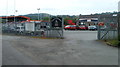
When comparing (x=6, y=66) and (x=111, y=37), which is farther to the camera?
(x=111, y=37)

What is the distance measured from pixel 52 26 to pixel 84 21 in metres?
43.2

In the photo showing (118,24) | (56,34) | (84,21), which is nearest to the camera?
(118,24)

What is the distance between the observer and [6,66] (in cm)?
720

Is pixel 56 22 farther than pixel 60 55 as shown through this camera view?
Yes

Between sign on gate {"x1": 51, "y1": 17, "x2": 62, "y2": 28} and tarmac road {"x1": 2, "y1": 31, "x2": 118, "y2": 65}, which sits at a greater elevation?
sign on gate {"x1": 51, "y1": 17, "x2": 62, "y2": 28}

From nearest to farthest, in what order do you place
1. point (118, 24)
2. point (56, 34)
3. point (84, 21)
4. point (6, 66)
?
1. point (6, 66)
2. point (118, 24)
3. point (56, 34)
4. point (84, 21)

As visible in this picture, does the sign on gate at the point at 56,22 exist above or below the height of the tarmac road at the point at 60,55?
above

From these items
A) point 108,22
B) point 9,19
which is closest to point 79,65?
point 108,22

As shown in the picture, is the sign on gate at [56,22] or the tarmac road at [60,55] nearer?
the tarmac road at [60,55]

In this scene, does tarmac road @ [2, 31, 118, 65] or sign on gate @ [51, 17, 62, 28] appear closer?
tarmac road @ [2, 31, 118, 65]

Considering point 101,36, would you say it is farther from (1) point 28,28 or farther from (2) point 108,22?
(1) point 28,28

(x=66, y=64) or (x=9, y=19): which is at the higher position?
(x=9, y=19)

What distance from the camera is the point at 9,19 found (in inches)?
2611

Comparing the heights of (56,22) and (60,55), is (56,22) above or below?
above
